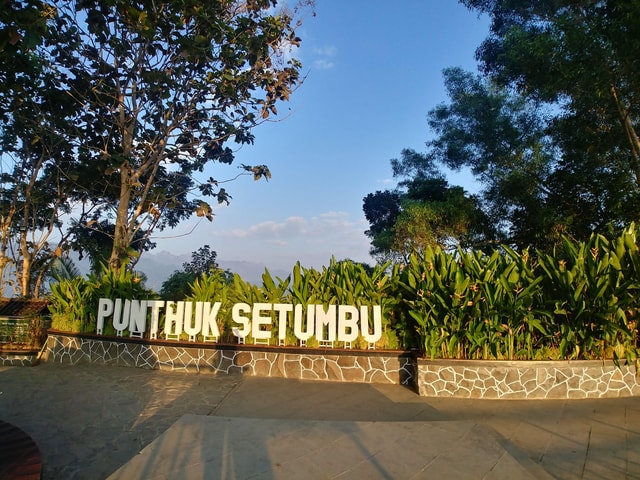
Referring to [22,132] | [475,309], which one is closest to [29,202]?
[22,132]

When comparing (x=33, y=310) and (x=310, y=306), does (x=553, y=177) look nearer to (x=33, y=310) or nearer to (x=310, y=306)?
(x=310, y=306)

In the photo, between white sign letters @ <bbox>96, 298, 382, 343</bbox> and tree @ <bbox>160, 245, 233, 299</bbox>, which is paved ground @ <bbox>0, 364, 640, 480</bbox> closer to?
white sign letters @ <bbox>96, 298, 382, 343</bbox>

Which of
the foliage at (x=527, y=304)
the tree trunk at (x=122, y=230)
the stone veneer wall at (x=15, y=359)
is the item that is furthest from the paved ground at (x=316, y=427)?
the tree trunk at (x=122, y=230)

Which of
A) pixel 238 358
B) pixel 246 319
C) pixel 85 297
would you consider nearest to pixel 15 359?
pixel 85 297

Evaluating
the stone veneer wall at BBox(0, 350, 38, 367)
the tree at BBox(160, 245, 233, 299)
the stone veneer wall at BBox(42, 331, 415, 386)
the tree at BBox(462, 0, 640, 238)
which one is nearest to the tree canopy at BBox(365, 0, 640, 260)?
the tree at BBox(462, 0, 640, 238)

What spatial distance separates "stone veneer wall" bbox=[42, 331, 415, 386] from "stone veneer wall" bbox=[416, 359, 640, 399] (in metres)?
1.07

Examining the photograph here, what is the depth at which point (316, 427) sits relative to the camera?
4.36 m

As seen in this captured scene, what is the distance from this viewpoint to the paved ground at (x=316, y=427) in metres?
3.52

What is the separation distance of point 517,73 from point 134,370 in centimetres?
1451

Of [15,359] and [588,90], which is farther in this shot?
[588,90]

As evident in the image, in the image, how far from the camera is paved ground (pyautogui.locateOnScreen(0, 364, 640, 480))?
11.5ft

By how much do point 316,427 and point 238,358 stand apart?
10.4ft

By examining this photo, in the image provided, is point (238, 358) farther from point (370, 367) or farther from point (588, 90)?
point (588, 90)

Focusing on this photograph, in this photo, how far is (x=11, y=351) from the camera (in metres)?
8.15
